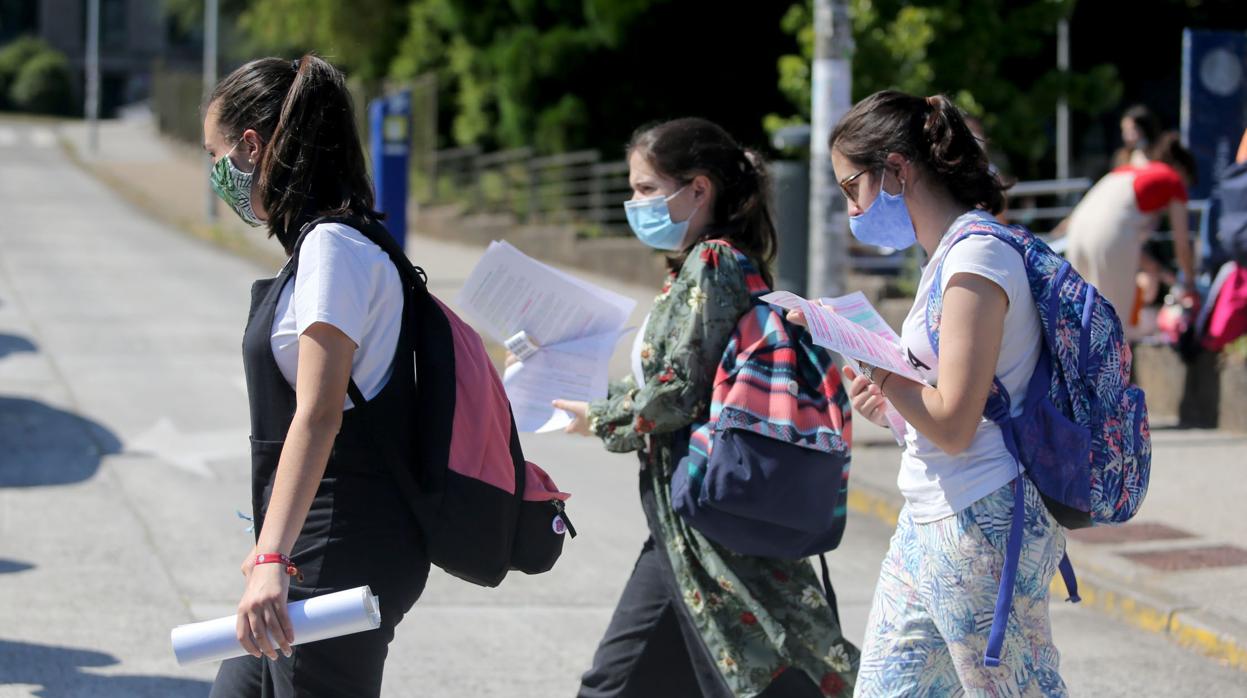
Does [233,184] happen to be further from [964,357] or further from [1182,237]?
[1182,237]

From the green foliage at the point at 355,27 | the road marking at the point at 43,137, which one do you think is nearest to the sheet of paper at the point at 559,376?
the green foliage at the point at 355,27

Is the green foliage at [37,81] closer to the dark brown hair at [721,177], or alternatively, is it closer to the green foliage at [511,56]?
the green foliage at [511,56]

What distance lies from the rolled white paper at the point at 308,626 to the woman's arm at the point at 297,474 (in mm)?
25

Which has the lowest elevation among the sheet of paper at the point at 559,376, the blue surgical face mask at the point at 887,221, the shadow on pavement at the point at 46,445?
the shadow on pavement at the point at 46,445

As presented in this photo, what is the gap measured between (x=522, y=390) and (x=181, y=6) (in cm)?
4854

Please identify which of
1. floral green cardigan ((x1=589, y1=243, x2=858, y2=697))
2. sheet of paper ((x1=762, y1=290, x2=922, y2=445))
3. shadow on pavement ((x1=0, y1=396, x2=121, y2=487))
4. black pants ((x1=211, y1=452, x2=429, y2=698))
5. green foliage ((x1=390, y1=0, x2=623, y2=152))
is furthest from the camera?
green foliage ((x1=390, y1=0, x2=623, y2=152))

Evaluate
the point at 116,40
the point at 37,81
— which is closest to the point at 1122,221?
the point at 37,81

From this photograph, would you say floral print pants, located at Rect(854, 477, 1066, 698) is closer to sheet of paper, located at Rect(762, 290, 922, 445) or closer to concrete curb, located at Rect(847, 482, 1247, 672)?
sheet of paper, located at Rect(762, 290, 922, 445)

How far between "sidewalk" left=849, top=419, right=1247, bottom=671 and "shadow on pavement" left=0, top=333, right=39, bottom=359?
720 cm

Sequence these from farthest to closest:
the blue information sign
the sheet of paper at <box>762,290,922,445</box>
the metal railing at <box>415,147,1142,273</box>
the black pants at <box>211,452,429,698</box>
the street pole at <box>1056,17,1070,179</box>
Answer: the street pole at <box>1056,17,1070,179</box> → the metal railing at <box>415,147,1142,273</box> → the blue information sign → the sheet of paper at <box>762,290,922,445</box> → the black pants at <box>211,452,429,698</box>

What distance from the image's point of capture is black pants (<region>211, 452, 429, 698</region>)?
2.76 meters

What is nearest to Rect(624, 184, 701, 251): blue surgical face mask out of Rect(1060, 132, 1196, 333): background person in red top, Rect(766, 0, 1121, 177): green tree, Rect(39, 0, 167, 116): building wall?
Rect(1060, 132, 1196, 333): background person in red top

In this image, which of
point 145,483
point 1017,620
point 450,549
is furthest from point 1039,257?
point 145,483

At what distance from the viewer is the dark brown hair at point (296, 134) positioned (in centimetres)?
280
